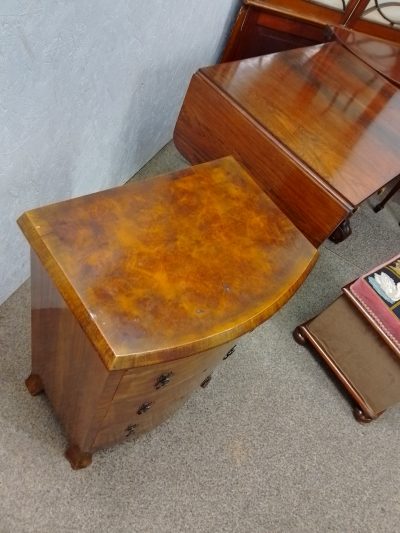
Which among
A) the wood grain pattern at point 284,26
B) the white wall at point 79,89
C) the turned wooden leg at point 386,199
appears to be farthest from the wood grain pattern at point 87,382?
the turned wooden leg at point 386,199

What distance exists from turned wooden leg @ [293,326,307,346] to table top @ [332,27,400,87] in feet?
2.94

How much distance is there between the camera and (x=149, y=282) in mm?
699

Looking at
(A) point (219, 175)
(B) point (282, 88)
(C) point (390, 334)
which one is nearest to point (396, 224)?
(C) point (390, 334)

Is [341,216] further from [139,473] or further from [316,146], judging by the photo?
[139,473]

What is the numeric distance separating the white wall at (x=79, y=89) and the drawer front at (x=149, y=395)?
0.54 m

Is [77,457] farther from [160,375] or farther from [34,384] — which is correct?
[160,375]

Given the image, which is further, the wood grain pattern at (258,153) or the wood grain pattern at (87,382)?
the wood grain pattern at (258,153)

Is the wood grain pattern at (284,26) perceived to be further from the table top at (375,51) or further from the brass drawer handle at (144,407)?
the brass drawer handle at (144,407)

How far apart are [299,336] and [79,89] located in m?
1.04

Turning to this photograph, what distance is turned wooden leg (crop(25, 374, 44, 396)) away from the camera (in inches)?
43.4

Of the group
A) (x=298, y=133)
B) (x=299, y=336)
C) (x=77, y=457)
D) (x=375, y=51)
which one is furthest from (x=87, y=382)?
(x=375, y=51)

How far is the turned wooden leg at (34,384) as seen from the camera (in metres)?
1.10

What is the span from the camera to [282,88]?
1.22 metres

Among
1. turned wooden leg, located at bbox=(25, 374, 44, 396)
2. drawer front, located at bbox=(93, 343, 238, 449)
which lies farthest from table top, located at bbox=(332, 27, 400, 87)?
turned wooden leg, located at bbox=(25, 374, 44, 396)
